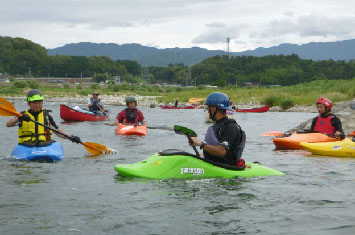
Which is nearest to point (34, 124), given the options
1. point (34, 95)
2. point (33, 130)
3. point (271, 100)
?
point (33, 130)

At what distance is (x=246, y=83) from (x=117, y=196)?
94.5 meters

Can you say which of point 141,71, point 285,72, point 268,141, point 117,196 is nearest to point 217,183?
point 117,196

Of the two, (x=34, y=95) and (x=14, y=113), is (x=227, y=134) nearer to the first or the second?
(x=34, y=95)

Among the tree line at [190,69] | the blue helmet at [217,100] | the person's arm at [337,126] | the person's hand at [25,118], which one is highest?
the tree line at [190,69]

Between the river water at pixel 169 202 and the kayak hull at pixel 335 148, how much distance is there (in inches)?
51.8

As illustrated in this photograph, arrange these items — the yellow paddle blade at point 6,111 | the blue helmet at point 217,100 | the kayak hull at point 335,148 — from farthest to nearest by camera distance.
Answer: the kayak hull at point 335,148 → the yellow paddle blade at point 6,111 → the blue helmet at point 217,100

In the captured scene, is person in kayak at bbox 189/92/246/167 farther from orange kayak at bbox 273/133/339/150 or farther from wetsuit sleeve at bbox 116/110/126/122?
wetsuit sleeve at bbox 116/110/126/122

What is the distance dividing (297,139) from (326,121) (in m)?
0.77

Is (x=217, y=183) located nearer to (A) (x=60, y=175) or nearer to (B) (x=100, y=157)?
(A) (x=60, y=175)

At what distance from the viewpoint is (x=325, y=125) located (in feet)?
38.7

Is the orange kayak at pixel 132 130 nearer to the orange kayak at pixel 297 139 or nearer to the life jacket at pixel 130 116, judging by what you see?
the life jacket at pixel 130 116

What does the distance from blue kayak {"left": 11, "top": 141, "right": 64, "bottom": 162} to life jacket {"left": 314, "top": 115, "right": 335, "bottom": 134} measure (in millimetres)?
5863

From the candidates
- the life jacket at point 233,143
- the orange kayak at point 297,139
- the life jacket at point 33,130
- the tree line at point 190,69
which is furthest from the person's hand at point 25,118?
the tree line at point 190,69

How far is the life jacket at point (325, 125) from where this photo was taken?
11727 millimetres
